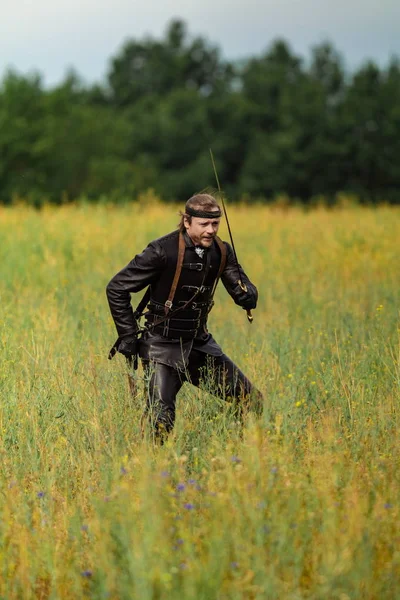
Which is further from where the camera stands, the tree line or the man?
the tree line

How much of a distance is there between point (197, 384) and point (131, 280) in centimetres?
84

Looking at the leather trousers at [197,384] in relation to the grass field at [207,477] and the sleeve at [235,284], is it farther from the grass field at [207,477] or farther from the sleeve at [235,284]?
the sleeve at [235,284]

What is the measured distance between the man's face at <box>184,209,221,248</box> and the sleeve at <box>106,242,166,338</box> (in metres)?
0.22

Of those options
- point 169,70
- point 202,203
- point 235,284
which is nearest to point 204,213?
point 202,203

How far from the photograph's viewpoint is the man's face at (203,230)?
5.34m

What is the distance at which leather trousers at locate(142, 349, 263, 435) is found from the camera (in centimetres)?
531

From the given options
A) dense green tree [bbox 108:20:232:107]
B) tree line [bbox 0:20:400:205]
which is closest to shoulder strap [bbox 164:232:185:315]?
tree line [bbox 0:20:400:205]

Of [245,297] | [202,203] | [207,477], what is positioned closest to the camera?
[207,477]

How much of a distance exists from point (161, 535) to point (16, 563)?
2.49ft

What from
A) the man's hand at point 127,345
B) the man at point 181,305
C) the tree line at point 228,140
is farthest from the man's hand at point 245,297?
the tree line at point 228,140

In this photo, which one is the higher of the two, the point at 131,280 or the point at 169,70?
the point at 169,70

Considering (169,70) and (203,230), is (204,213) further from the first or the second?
(169,70)

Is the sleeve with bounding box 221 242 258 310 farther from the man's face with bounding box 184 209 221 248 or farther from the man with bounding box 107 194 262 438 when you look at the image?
the man's face with bounding box 184 209 221 248

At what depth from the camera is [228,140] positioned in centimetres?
5003
